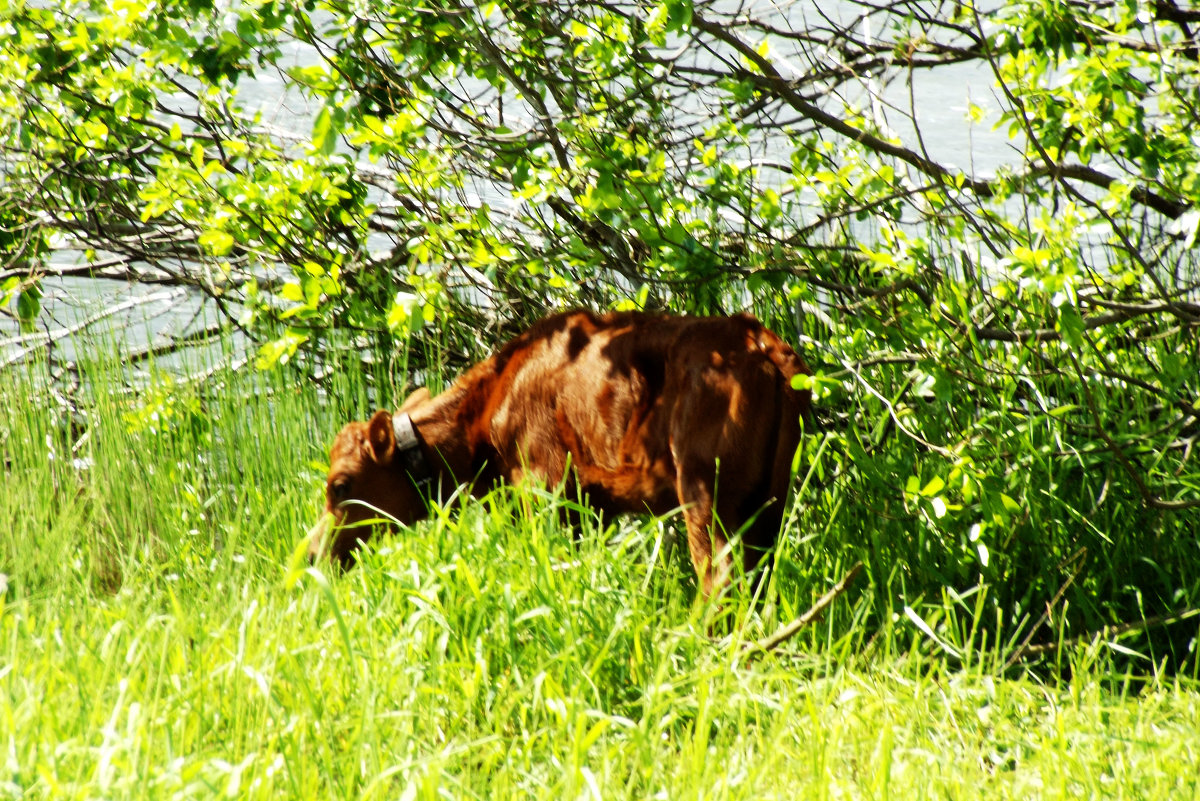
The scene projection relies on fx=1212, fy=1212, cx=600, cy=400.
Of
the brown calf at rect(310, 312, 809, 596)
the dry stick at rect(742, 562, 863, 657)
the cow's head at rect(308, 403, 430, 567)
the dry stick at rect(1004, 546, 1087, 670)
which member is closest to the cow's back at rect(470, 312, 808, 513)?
the brown calf at rect(310, 312, 809, 596)

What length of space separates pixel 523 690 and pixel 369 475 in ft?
4.67

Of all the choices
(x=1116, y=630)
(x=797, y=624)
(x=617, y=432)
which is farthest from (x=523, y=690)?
(x=1116, y=630)

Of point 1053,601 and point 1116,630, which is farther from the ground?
point 1053,601

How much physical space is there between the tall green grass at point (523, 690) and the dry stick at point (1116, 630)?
0.08 metres

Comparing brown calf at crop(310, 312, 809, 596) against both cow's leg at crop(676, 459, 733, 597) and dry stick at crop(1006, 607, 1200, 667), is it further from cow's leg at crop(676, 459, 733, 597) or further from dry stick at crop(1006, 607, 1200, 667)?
dry stick at crop(1006, 607, 1200, 667)

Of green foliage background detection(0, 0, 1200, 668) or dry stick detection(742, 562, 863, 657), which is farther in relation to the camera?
green foliage background detection(0, 0, 1200, 668)

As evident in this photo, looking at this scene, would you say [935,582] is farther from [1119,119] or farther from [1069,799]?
[1119,119]

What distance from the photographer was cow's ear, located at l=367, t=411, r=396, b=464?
172 inches

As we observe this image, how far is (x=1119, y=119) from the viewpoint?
3.86m

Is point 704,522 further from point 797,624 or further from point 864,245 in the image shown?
point 864,245

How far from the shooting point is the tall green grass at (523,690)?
9.14 ft

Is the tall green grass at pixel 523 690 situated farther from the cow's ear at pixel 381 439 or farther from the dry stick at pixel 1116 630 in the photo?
the cow's ear at pixel 381 439

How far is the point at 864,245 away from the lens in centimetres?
444

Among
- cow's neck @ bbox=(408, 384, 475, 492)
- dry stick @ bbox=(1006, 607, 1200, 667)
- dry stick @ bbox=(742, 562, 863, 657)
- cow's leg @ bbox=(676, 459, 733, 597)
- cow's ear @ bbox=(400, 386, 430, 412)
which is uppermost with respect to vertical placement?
cow's ear @ bbox=(400, 386, 430, 412)
